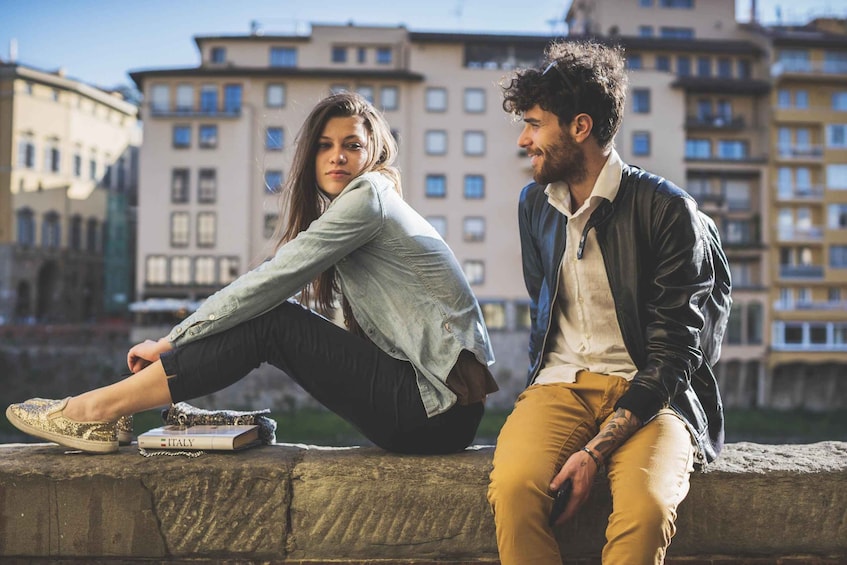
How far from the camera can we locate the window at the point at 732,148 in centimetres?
3803

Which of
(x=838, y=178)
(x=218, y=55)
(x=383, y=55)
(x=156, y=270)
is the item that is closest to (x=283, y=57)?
(x=218, y=55)

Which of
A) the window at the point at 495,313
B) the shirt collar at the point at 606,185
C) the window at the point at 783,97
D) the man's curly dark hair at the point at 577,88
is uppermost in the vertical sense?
the window at the point at 783,97

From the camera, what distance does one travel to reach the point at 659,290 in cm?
239

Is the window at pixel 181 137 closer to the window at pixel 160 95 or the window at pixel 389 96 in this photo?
the window at pixel 160 95

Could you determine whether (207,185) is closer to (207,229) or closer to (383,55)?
(207,229)

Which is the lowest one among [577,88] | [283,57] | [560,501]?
[560,501]

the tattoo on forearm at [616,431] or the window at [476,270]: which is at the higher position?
the window at [476,270]

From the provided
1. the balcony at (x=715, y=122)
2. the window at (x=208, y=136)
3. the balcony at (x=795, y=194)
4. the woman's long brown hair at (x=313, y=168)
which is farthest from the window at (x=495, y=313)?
the woman's long brown hair at (x=313, y=168)

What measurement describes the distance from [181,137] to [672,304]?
35947 millimetres

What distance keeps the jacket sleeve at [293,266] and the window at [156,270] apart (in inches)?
1383

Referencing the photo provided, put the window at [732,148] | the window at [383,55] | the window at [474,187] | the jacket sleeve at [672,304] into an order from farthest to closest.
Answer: the window at [732,148] → the window at [383,55] → the window at [474,187] → the jacket sleeve at [672,304]

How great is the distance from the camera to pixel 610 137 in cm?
252

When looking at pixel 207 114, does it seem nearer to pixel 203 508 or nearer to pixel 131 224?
pixel 131 224

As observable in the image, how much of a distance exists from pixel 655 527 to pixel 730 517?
1.81ft
